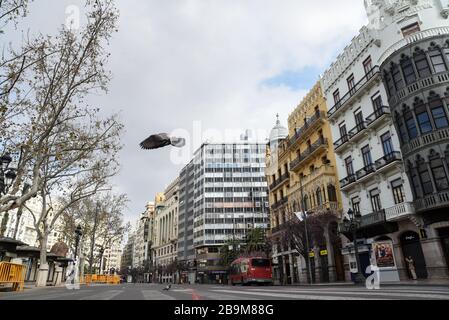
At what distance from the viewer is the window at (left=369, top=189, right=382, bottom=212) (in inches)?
948

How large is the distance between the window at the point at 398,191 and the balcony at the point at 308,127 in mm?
11129

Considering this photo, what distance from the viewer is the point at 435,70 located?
68.2 feet

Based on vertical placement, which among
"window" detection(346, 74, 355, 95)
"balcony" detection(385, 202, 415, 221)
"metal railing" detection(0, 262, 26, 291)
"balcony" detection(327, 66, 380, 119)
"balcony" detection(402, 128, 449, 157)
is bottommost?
"metal railing" detection(0, 262, 26, 291)

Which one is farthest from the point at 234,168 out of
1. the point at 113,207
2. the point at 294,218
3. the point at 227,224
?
the point at 294,218

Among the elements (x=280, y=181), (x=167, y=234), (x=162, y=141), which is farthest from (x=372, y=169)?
(x=167, y=234)

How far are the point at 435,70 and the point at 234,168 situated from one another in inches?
2737

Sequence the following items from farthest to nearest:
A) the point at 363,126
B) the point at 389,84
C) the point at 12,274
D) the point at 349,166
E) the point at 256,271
Result: the point at 256,271
the point at 349,166
the point at 363,126
the point at 389,84
the point at 12,274

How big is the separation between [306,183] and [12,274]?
25595 millimetres

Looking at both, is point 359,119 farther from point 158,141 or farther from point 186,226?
point 186,226

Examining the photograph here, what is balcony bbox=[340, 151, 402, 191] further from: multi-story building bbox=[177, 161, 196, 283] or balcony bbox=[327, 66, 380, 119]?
multi-story building bbox=[177, 161, 196, 283]

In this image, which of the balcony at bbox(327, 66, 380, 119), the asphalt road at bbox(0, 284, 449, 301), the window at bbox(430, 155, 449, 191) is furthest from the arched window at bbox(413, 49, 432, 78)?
the asphalt road at bbox(0, 284, 449, 301)

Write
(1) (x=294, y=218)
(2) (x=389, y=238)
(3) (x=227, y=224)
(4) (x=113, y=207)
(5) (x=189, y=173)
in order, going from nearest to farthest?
(2) (x=389, y=238) → (1) (x=294, y=218) → (4) (x=113, y=207) → (3) (x=227, y=224) → (5) (x=189, y=173)

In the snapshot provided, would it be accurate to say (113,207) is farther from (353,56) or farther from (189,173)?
(189,173)

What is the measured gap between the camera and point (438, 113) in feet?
66.3
